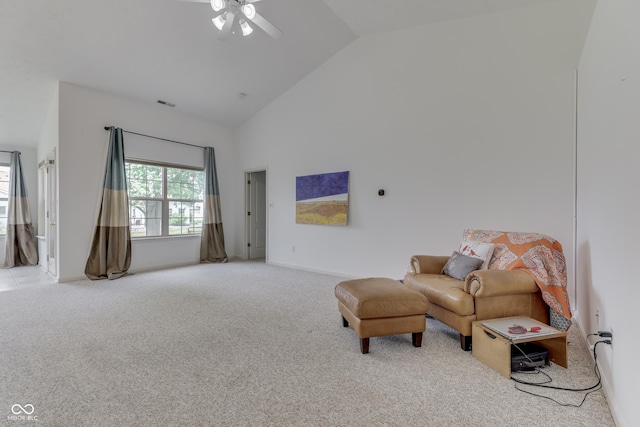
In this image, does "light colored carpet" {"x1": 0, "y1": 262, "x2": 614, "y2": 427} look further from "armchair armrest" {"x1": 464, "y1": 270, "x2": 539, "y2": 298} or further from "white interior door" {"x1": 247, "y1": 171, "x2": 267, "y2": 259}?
"white interior door" {"x1": 247, "y1": 171, "x2": 267, "y2": 259}

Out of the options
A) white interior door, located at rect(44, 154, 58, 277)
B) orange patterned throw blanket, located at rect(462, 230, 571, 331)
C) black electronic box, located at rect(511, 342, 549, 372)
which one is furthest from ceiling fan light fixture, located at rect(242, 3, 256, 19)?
white interior door, located at rect(44, 154, 58, 277)

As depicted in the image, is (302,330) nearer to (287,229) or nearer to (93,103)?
(287,229)

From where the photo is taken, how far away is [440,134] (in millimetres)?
3838

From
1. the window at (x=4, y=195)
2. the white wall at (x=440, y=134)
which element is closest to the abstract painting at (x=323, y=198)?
the white wall at (x=440, y=134)

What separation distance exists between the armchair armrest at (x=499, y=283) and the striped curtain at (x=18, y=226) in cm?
783

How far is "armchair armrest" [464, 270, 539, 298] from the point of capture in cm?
223

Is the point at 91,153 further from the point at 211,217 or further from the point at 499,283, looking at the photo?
the point at 499,283

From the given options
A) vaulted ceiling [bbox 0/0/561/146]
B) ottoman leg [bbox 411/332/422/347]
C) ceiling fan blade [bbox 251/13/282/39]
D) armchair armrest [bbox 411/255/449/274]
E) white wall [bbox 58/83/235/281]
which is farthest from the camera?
white wall [bbox 58/83/235/281]

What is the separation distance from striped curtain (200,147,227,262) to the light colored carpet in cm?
274

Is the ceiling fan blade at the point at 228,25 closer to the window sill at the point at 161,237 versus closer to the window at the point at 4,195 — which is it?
the window sill at the point at 161,237

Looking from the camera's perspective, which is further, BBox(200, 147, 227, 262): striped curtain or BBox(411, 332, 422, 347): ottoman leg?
BBox(200, 147, 227, 262): striped curtain

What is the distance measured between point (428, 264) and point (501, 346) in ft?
3.82

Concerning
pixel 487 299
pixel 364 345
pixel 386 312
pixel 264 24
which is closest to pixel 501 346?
pixel 487 299

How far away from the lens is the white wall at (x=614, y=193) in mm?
1421
